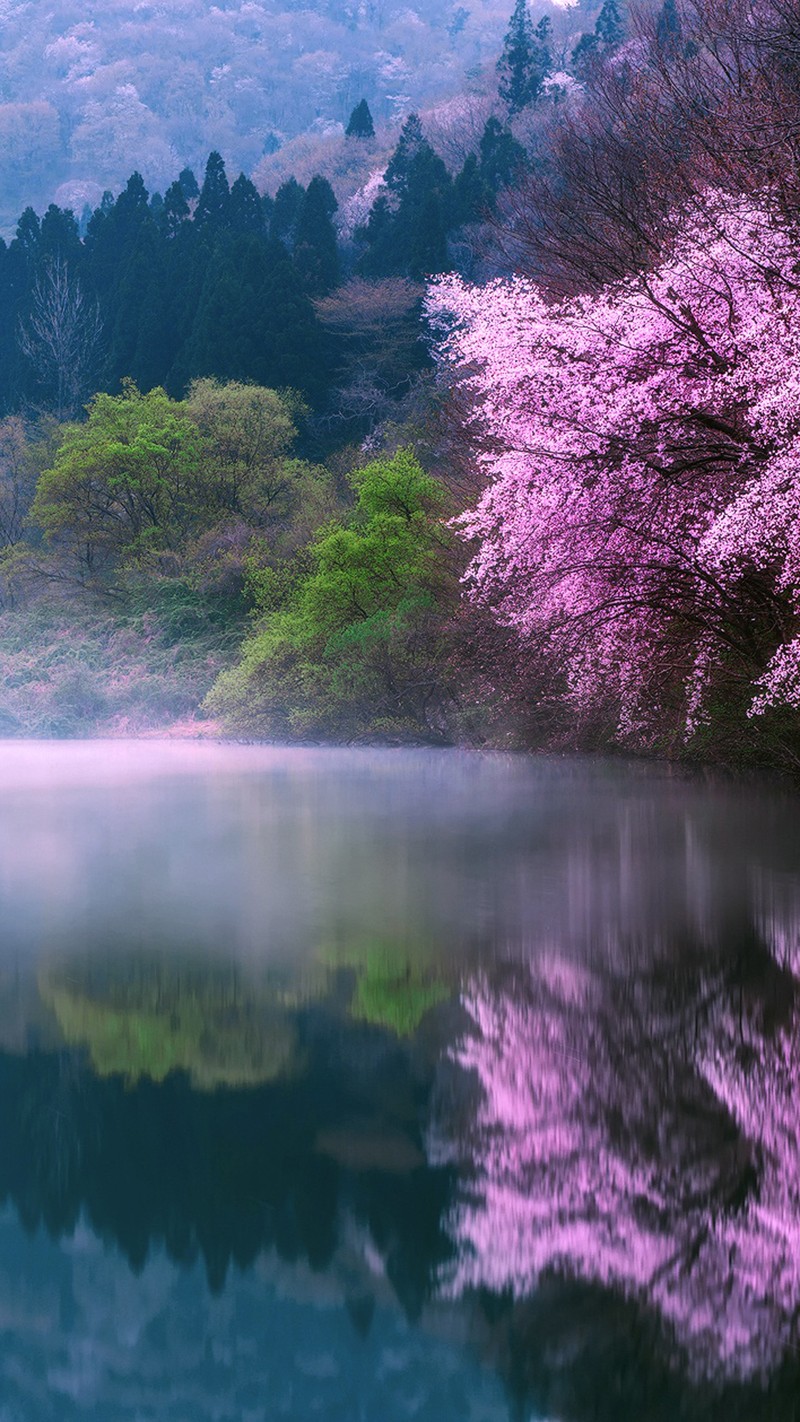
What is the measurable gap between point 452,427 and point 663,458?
35.1 ft

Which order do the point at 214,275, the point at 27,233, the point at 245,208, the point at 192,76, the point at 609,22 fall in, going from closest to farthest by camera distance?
the point at 214,275, the point at 245,208, the point at 27,233, the point at 609,22, the point at 192,76

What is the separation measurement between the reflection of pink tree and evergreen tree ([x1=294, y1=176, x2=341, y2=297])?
51.7 meters

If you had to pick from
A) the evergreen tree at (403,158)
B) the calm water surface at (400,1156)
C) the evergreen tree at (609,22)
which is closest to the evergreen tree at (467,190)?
the evergreen tree at (403,158)

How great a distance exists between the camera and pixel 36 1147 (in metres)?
2.92

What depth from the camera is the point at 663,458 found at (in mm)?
13344

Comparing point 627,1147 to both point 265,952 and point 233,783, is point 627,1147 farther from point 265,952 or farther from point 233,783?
point 233,783

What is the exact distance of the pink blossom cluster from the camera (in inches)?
469

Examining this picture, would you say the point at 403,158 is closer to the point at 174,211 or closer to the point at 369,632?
the point at 174,211

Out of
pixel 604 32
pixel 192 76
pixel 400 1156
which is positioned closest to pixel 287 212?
pixel 604 32

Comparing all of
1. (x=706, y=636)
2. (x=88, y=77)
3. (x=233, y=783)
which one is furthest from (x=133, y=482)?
(x=88, y=77)

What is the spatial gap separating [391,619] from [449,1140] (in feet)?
87.5

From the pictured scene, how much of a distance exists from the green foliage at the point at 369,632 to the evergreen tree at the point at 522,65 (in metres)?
37.3

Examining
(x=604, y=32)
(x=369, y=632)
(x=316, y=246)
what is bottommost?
(x=369, y=632)

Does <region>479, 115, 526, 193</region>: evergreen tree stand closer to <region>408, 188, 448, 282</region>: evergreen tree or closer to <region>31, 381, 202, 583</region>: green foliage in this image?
<region>408, 188, 448, 282</region>: evergreen tree
